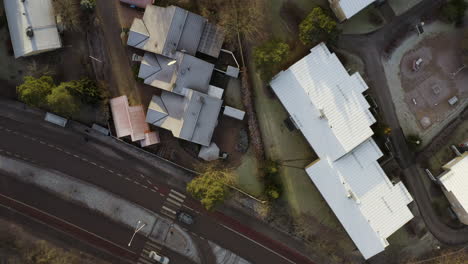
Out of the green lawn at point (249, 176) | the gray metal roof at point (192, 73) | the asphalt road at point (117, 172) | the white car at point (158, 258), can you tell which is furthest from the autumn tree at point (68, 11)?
the white car at point (158, 258)

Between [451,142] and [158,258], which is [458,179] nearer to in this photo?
[451,142]

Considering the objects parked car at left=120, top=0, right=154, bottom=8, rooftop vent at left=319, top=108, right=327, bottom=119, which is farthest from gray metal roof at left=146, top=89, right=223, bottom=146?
rooftop vent at left=319, top=108, right=327, bottom=119

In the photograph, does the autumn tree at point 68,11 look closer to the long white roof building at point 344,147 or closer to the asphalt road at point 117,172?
the asphalt road at point 117,172

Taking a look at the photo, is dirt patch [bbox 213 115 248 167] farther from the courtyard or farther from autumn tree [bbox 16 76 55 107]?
autumn tree [bbox 16 76 55 107]

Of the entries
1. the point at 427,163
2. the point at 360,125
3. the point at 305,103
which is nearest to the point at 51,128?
the point at 305,103

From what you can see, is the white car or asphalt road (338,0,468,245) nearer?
asphalt road (338,0,468,245)

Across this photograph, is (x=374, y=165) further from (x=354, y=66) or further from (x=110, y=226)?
(x=110, y=226)
